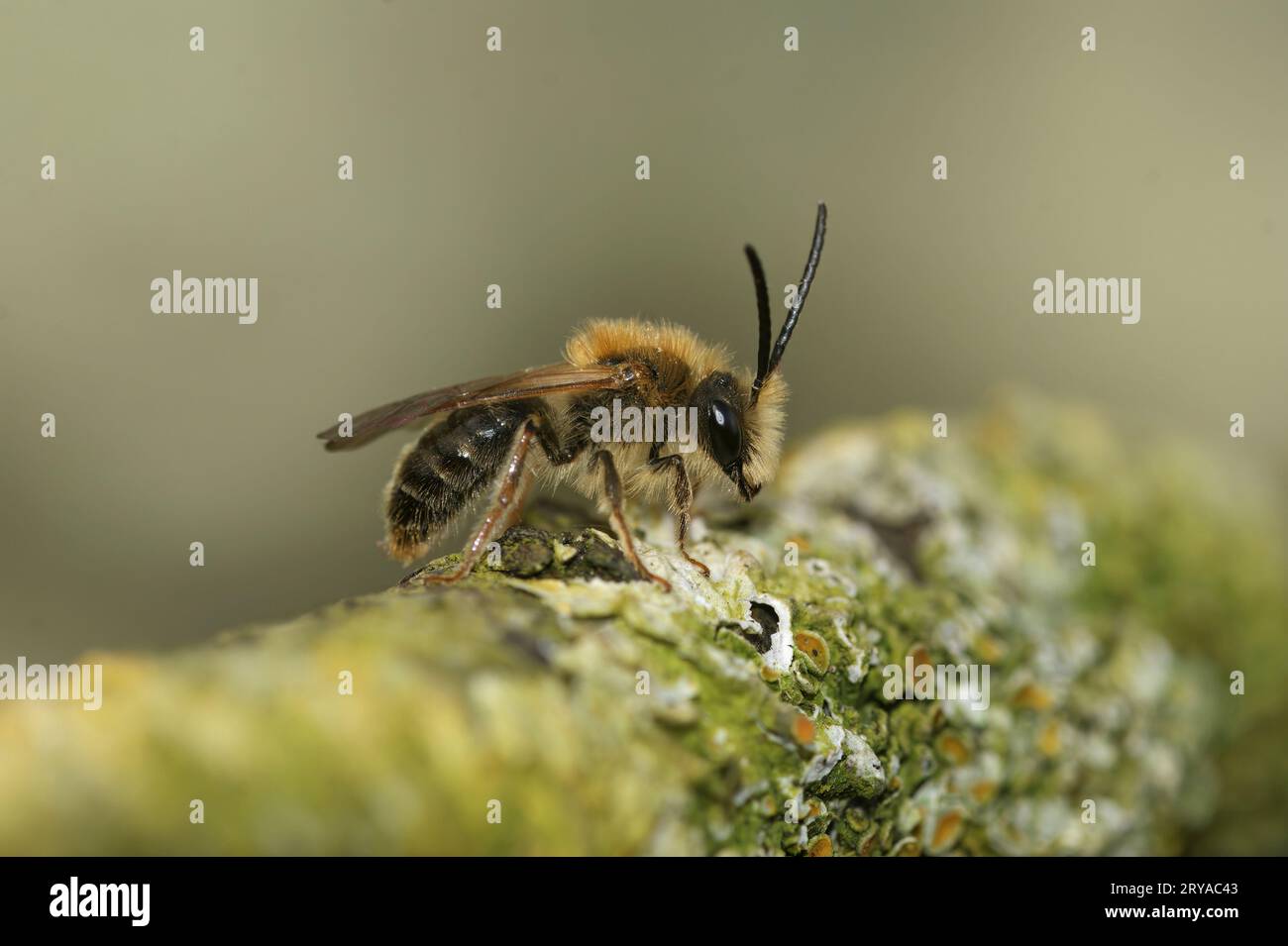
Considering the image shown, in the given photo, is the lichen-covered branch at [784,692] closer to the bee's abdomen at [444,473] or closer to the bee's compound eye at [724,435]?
the bee's compound eye at [724,435]

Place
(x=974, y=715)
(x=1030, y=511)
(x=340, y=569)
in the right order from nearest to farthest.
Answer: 1. (x=974, y=715)
2. (x=1030, y=511)
3. (x=340, y=569)

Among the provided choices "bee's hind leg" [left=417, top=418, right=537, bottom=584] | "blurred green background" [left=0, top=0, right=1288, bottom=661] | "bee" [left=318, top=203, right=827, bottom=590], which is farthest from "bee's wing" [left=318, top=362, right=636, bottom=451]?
"blurred green background" [left=0, top=0, right=1288, bottom=661]

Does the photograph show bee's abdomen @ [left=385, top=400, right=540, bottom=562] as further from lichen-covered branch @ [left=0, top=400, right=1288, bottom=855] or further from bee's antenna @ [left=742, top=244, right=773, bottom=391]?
bee's antenna @ [left=742, top=244, right=773, bottom=391]

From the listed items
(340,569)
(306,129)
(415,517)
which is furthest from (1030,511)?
(306,129)

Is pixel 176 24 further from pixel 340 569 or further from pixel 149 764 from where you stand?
pixel 149 764
